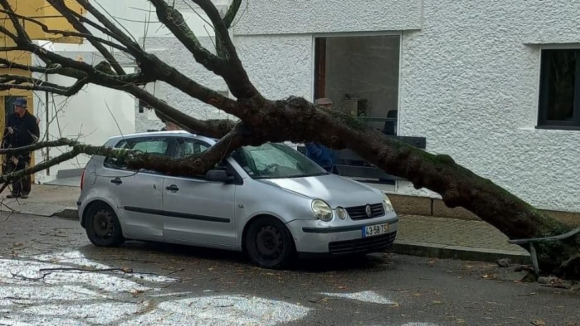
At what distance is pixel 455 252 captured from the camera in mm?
10398

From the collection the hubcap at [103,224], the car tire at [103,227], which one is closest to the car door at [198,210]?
the car tire at [103,227]

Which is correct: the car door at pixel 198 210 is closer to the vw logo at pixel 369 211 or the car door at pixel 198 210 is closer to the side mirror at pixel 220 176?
the side mirror at pixel 220 176

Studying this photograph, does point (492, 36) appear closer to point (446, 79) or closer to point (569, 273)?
point (446, 79)

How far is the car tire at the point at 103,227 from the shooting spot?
11.1 m

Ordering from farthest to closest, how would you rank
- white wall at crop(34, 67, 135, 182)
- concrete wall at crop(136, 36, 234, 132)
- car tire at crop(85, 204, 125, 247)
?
white wall at crop(34, 67, 135, 182)
concrete wall at crop(136, 36, 234, 132)
car tire at crop(85, 204, 125, 247)

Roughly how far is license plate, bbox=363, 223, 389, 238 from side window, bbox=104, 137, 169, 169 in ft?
9.81

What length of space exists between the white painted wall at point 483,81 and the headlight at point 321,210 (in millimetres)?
4239

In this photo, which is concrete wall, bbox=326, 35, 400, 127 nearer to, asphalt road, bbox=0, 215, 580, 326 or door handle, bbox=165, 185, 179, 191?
asphalt road, bbox=0, 215, 580, 326

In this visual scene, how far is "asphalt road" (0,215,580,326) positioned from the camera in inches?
286

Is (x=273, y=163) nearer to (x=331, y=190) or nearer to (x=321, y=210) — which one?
(x=331, y=190)

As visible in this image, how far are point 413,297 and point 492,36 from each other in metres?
5.84

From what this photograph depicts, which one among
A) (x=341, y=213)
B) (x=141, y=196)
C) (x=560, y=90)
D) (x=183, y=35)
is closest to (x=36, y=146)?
(x=183, y=35)

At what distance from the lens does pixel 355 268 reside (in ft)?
32.1

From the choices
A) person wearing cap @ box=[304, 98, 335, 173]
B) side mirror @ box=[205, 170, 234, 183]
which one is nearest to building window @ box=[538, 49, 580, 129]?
person wearing cap @ box=[304, 98, 335, 173]
